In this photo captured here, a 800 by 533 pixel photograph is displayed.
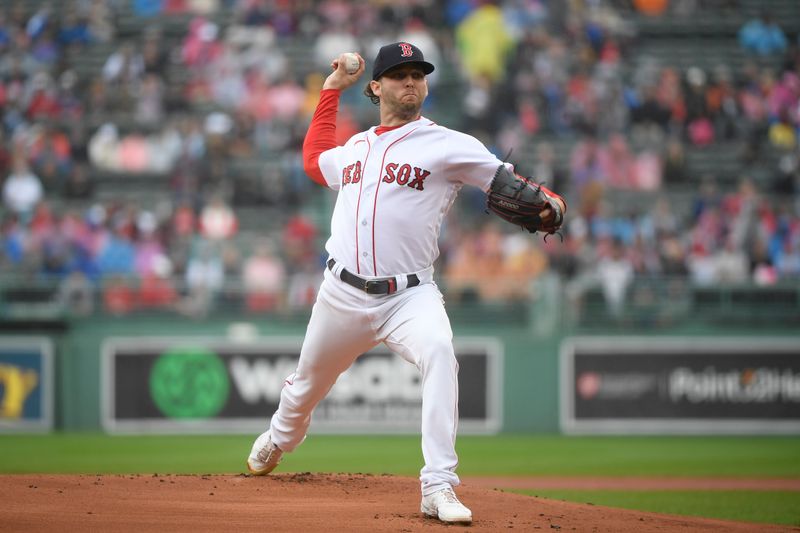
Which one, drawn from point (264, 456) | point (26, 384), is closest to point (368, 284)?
point (264, 456)

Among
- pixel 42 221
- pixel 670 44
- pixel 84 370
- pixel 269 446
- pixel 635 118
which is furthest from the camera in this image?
pixel 670 44

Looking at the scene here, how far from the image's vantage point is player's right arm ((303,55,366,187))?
6.58m

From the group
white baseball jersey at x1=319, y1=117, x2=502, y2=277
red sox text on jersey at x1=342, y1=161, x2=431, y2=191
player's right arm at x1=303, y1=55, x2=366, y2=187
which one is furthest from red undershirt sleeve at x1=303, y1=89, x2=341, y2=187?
red sox text on jersey at x1=342, y1=161, x2=431, y2=191

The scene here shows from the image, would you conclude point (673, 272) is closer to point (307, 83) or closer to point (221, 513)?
point (307, 83)

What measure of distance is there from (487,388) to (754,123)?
6.97 metres

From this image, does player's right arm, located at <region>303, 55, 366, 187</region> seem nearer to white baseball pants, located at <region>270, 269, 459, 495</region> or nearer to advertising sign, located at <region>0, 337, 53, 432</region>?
white baseball pants, located at <region>270, 269, 459, 495</region>

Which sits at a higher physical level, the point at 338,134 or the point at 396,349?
the point at 338,134

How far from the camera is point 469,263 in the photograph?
15.3 m

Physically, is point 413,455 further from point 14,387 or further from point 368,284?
point 368,284

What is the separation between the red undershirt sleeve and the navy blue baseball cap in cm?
63

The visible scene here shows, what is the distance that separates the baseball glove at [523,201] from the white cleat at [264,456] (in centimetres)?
203

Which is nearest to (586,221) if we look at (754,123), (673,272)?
(673,272)

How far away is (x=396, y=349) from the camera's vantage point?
611 centimetres

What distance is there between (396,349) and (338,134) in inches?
426
